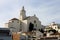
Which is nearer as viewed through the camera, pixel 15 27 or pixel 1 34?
pixel 1 34

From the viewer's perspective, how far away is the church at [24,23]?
225 feet

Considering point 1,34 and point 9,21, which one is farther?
point 9,21

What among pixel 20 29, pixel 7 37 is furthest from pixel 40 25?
pixel 7 37

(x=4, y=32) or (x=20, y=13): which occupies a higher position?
(x=20, y=13)

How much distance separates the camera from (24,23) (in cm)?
7031

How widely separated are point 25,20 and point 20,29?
321 centimetres

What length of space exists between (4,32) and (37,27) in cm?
4878

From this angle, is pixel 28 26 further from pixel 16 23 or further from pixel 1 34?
pixel 1 34

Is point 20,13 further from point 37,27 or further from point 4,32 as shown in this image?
point 4,32

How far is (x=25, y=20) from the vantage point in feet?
231

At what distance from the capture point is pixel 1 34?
23250mm

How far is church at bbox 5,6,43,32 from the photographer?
225 ft

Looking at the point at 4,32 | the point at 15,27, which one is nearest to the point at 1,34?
the point at 4,32

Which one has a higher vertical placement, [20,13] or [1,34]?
[20,13]
